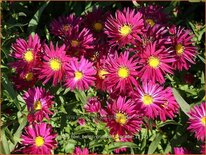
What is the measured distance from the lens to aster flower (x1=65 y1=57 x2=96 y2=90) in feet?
4.75

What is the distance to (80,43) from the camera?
1.54m

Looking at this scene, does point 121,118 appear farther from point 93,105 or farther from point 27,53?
point 27,53

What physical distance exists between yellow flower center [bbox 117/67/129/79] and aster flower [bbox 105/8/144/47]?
0.09m

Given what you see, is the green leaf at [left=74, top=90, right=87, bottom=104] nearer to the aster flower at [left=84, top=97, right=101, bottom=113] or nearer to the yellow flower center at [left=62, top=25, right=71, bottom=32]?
the aster flower at [left=84, top=97, right=101, bottom=113]

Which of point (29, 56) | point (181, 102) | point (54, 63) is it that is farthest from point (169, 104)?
point (29, 56)

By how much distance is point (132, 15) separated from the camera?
5.03ft


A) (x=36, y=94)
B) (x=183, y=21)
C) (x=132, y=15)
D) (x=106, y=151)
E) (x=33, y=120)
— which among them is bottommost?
(x=106, y=151)

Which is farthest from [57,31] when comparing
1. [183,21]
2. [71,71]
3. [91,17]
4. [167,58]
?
Result: [183,21]

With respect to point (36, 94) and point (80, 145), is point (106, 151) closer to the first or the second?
point (80, 145)

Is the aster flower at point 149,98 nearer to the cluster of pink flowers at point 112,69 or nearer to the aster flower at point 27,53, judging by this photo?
the cluster of pink flowers at point 112,69

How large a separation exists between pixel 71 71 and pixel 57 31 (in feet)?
0.96

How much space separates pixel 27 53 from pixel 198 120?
0.76 metres

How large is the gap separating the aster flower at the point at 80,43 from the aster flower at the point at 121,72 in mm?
125

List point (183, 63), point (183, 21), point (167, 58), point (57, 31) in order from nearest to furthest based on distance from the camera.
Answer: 1. point (167, 58)
2. point (183, 63)
3. point (57, 31)
4. point (183, 21)
